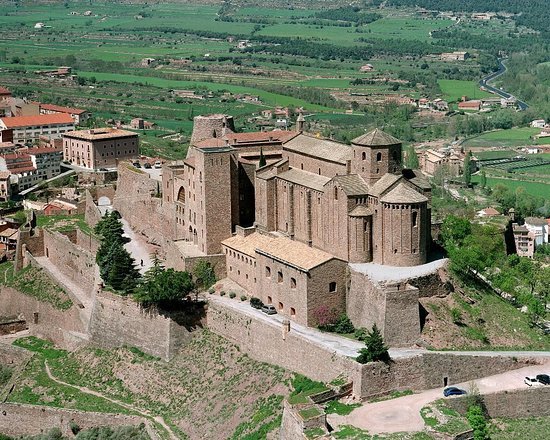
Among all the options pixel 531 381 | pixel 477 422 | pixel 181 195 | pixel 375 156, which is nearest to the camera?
pixel 477 422

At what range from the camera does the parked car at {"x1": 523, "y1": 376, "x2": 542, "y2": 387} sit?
41.5 m

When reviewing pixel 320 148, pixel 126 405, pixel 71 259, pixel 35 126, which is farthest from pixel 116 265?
pixel 35 126

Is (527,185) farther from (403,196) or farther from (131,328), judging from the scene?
(131,328)

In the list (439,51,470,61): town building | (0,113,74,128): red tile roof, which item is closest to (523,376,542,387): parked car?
(0,113,74,128): red tile roof

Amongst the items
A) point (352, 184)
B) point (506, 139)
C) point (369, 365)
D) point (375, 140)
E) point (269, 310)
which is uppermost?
point (375, 140)

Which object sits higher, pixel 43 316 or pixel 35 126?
pixel 35 126

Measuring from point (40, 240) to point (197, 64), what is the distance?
11462 cm

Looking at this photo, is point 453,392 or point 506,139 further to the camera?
point 506,139

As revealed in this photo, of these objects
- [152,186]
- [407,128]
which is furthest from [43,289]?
[407,128]

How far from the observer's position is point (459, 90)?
521 ft

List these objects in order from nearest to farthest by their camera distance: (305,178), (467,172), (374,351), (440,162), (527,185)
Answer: (374,351), (305,178), (467,172), (527,185), (440,162)

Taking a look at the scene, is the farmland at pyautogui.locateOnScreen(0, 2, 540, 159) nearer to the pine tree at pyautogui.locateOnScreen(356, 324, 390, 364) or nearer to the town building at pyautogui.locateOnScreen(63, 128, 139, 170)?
the town building at pyautogui.locateOnScreen(63, 128, 139, 170)

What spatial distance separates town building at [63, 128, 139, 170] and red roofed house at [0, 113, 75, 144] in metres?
8.65

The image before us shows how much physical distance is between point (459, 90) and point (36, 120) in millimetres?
83674
